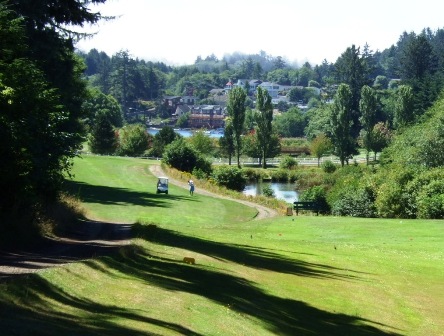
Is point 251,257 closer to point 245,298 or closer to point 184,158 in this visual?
point 245,298

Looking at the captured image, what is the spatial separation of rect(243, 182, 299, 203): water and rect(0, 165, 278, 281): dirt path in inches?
1804

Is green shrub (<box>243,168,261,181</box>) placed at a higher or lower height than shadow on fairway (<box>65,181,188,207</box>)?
higher

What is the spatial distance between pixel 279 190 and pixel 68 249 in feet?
223

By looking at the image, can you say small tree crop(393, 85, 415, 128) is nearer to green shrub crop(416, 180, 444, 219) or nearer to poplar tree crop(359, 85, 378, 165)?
poplar tree crop(359, 85, 378, 165)

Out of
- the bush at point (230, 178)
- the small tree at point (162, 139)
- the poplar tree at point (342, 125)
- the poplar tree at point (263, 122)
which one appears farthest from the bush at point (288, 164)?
the bush at point (230, 178)

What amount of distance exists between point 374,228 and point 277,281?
64.5ft

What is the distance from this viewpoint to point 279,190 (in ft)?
290

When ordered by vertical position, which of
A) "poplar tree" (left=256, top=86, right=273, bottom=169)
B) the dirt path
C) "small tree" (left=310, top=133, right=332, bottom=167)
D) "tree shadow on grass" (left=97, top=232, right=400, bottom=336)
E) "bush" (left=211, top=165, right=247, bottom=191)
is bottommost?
"tree shadow on grass" (left=97, top=232, right=400, bottom=336)

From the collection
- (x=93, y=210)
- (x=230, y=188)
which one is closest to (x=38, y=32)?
(x=93, y=210)

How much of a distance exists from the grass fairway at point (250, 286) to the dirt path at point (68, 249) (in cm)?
78

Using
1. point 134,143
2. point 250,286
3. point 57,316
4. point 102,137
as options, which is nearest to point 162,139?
point 134,143

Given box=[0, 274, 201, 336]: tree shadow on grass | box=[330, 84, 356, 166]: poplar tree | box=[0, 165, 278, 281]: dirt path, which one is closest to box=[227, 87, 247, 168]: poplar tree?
box=[330, 84, 356, 166]: poplar tree

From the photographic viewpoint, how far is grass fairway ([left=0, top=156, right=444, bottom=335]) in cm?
1293

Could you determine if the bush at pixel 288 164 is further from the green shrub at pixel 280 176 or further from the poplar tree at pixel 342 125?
the poplar tree at pixel 342 125
